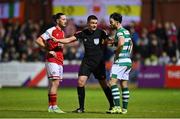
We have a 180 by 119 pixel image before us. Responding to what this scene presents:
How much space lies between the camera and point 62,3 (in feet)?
118

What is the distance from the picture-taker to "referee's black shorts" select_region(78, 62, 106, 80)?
672 inches

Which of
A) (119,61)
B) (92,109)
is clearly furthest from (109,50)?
(119,61)

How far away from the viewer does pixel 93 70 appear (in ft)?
56.5

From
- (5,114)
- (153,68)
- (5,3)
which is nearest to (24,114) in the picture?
(5,114)

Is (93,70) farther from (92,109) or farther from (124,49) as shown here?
(92,109)

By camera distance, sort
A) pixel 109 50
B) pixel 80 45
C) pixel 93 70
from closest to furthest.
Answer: pixel 93 70, pixel 109 50, pixel 80 45

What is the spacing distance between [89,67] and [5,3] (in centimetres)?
2201


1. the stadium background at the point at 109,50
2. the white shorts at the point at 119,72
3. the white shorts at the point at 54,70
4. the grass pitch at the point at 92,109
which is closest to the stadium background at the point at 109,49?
the stadium background at the point at 109,50

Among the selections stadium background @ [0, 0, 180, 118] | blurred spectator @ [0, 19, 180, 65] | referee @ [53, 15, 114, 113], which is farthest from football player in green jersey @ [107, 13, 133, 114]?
blurred spectator @ [0, 19, 180, 65]

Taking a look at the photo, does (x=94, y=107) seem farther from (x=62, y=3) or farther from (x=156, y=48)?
(x=62, y=3)

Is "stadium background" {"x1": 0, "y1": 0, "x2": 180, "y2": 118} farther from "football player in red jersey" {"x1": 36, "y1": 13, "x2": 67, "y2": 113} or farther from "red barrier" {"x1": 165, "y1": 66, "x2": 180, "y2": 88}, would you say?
"football player in red jersey" {"x1": 36, "y1": 13, "x2": 67, "y2": 113}

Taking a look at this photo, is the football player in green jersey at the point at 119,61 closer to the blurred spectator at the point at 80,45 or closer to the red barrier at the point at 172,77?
the blurred spectator at the point at 80,45

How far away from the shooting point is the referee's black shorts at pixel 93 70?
17.1 metres

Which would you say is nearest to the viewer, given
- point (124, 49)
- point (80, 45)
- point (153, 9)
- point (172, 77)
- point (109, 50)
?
point (124, 49)
